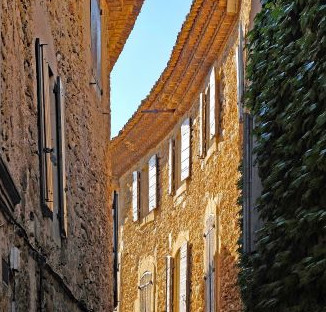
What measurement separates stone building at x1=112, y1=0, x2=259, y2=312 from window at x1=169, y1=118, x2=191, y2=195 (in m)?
0.02

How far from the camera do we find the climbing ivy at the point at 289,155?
8711 mm

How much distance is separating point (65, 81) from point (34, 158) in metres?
2.55

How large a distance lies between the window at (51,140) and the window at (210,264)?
607cm

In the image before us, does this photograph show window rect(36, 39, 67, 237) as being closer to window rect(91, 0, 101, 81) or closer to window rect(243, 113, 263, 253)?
window rect(243, 113, 263, 253)

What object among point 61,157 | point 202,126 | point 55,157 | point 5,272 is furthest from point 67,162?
point 202,126

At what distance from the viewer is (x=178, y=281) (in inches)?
740

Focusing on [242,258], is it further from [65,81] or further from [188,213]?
A: [188,213]

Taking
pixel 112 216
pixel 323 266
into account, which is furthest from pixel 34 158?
pixel 112 216

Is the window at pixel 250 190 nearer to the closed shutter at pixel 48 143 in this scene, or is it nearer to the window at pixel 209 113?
the closed shutter at pixel 48 143

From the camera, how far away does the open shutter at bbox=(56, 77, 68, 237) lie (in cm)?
938

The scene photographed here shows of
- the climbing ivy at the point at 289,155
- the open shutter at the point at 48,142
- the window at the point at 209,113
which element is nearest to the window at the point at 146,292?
the window at the point at 209,113

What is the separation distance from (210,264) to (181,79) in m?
3.47

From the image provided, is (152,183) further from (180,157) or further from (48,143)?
(48,143)

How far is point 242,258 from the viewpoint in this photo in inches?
457
